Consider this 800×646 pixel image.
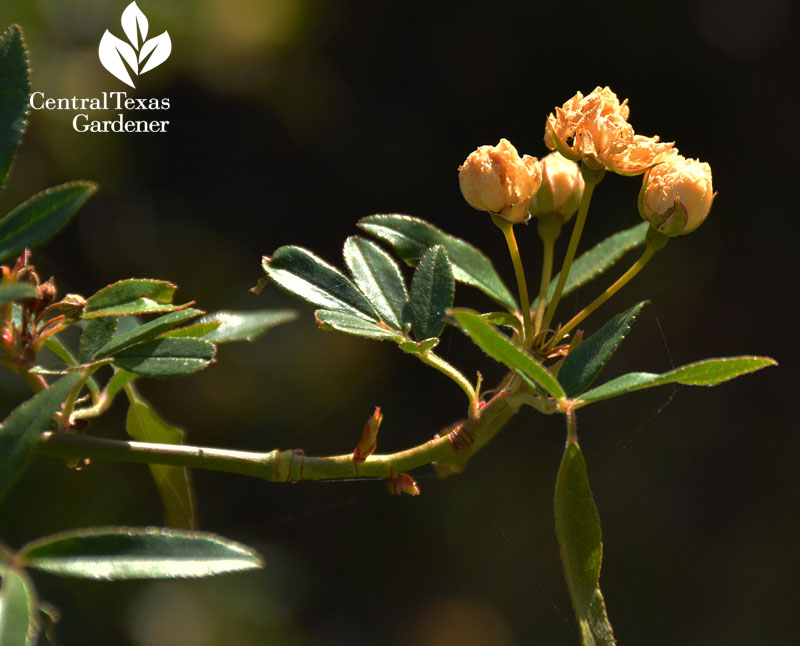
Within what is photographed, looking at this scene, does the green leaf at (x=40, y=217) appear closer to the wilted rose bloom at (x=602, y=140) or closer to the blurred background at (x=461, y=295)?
the wilted rose bloom at (x=602, y=140)

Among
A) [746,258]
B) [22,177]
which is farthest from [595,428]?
[22,177]

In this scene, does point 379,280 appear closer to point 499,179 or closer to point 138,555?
point 499,179

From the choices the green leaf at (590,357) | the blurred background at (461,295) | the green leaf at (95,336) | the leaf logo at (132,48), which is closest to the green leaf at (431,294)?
the green leaf at (590,357)

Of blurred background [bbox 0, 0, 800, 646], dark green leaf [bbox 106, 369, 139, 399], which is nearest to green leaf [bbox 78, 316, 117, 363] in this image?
dark green leaf [bbox 106, 369, 139, 399]

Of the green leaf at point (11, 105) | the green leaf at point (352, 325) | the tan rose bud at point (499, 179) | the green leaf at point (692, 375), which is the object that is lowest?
the green leaf at point (692, 375)

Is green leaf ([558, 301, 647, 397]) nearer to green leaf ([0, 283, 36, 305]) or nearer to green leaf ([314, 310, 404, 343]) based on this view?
green leaf ([314, 310, 404, 343])
